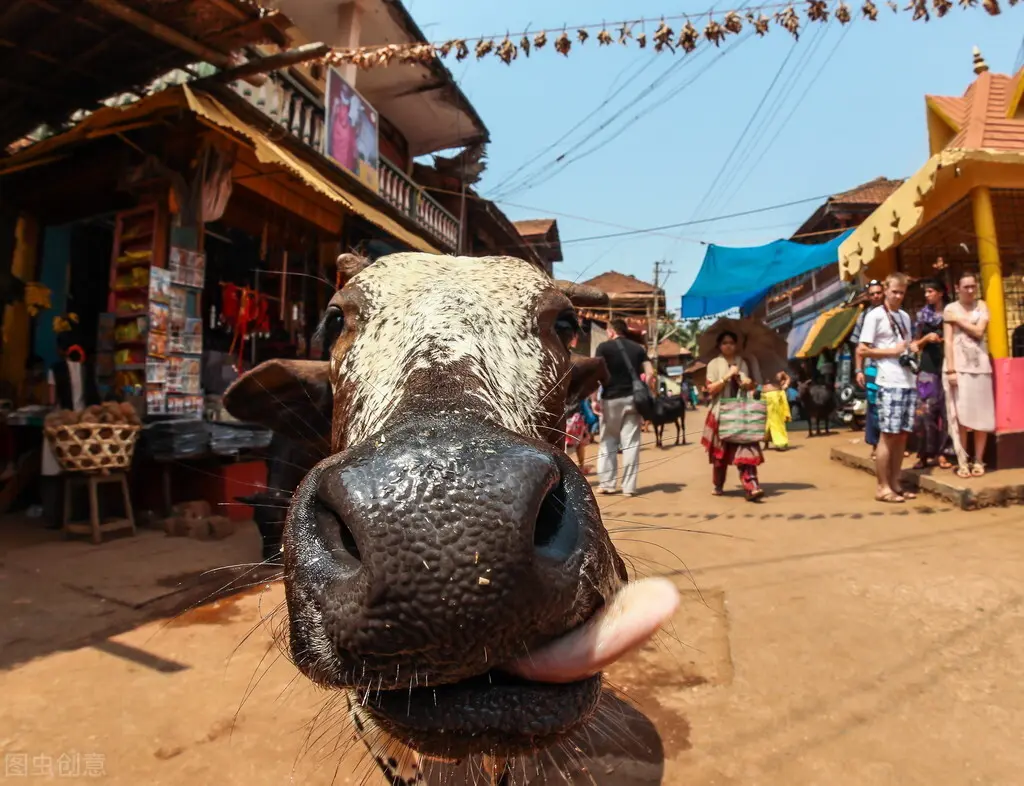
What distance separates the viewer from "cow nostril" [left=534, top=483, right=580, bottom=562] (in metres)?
1.02

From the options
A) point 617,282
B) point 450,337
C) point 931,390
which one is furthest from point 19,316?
point 617,282

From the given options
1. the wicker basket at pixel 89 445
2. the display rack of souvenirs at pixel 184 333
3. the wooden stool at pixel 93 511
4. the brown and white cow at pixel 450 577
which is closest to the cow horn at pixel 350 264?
the brown and white cow at pixel 450 577

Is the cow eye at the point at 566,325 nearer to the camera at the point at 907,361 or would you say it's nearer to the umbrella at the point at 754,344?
the umbrella at the point at 754,344

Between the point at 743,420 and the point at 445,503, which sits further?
the point at 743,420

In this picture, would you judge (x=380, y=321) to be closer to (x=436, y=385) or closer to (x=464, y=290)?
(x=464, y=290)

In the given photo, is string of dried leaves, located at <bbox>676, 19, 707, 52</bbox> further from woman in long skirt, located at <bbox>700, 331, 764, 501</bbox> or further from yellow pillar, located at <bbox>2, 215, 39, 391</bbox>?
yellow pillar, located at <bbox>2, 215, 39, 391</bbox>

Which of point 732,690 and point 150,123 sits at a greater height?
point 150,123

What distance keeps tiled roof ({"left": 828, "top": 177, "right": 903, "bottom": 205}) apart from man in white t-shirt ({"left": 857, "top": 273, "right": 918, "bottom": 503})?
410 inches

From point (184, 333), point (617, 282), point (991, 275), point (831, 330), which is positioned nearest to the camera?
point (184, 333)

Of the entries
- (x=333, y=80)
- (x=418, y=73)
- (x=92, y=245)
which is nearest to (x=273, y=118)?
(x=333, y=80)

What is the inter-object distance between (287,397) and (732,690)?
8.30ft

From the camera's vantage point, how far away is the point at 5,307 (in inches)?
296

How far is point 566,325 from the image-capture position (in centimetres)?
241

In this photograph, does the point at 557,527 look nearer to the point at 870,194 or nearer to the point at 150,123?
the point at 150,123
